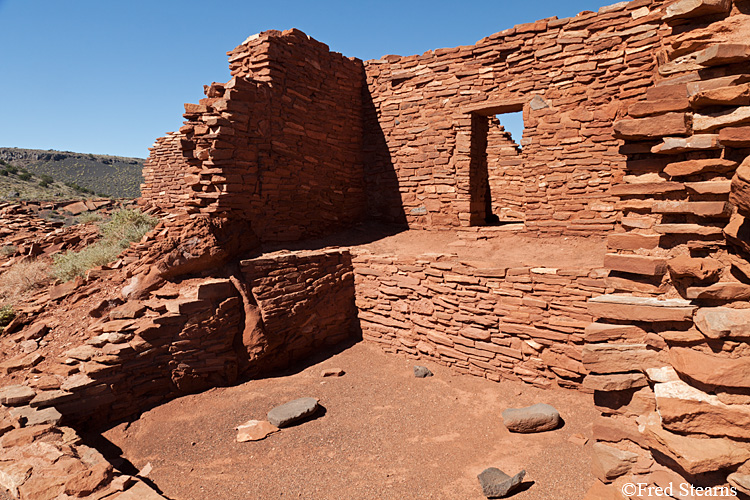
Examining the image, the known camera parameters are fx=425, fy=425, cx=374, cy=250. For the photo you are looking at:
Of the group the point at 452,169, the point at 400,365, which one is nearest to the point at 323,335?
the point at 400,365

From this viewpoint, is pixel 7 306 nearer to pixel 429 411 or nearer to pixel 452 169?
pixel 429 411

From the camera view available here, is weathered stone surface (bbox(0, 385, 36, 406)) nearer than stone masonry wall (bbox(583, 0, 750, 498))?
No

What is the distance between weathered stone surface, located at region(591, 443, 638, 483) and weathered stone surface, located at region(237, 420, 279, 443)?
356cm

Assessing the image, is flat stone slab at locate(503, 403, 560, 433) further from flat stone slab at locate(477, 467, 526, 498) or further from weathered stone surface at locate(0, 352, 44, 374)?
weathered stone surface at locate(0, 352, 44, 374)

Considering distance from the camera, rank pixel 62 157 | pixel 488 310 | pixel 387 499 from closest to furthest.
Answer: pixel 387 499
pixel 488 310
pixel 62 157

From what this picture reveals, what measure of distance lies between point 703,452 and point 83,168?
172 feet

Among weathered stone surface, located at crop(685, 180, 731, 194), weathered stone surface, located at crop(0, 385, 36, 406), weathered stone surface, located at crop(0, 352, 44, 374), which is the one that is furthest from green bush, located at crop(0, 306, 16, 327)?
weathered stone surface, located at crop(685, 180, 731, 194)

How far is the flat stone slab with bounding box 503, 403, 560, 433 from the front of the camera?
4.56m

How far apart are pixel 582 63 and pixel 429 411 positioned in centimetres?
586

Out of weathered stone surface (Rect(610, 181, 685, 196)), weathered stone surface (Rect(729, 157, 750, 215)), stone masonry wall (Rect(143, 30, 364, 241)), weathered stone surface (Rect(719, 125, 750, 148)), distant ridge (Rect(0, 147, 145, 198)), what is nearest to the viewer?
weathered stone surface (Rect(729, 157, 750, 215))

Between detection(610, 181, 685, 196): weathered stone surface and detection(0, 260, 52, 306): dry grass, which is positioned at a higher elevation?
detection(610, 181, 685, 196): weathered stone surface

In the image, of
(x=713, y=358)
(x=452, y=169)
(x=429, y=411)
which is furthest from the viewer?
(x=452, y=169)

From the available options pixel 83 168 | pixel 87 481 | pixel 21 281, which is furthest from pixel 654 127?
pixel 83 168

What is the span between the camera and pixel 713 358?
5.88 ft
